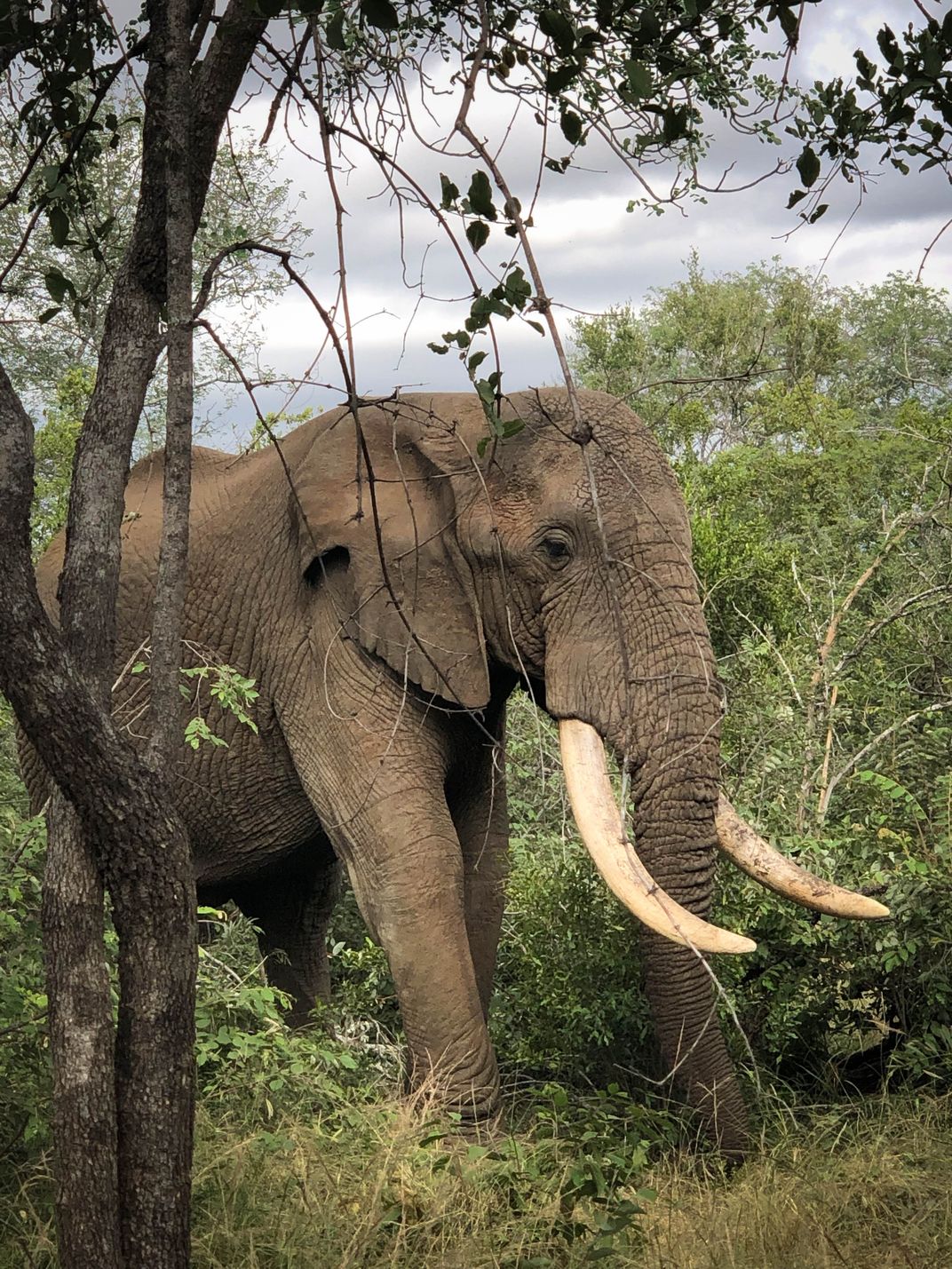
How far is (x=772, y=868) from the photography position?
6.12m

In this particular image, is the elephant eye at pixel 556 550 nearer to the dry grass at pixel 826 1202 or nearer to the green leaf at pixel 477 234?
the dry grass at pixel 826 1202

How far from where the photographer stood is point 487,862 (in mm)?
6848

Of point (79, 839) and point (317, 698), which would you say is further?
point (317, 698)

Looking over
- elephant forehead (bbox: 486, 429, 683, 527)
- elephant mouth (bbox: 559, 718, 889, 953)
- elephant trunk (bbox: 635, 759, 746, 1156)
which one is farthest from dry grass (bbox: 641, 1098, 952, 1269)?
elephant forehead (bbox: 486, 429, 683, 527)

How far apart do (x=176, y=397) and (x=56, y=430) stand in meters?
8.84

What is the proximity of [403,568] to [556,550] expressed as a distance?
0.59 m

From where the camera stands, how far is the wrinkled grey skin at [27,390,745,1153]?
5.89m

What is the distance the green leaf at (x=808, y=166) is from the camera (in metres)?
3.73

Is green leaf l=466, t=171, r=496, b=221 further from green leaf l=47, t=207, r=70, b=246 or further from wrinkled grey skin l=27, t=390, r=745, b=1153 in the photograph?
wrinkled grey skin l=27, t=390, r=745, b=1153

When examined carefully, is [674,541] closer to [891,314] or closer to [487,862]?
[487,862]

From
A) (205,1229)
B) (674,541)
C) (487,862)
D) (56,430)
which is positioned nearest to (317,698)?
(487,862)

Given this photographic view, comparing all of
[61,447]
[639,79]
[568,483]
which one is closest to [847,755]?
[568,483]

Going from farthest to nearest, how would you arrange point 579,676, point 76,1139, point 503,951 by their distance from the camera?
point 503,951 < point 579,676 < point 76,1139

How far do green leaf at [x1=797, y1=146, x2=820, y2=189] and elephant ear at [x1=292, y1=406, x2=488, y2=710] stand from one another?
247cm
